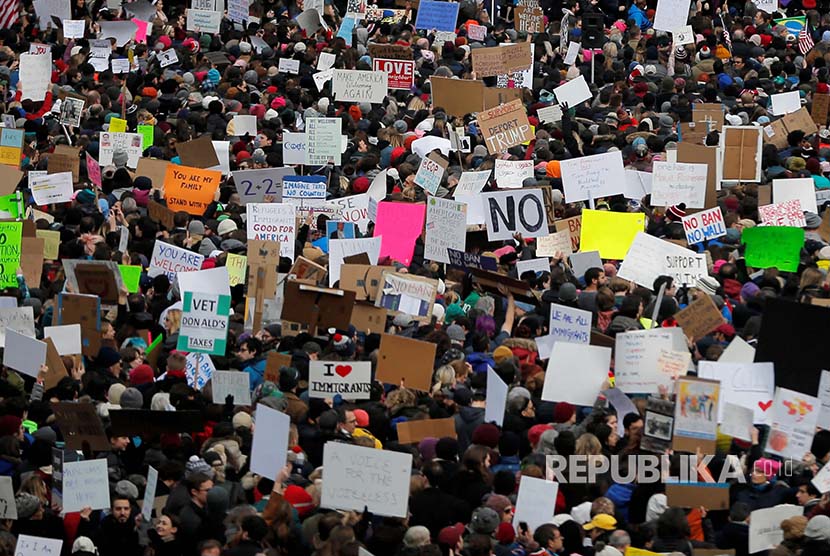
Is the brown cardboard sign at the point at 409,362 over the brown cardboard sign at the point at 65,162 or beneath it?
over

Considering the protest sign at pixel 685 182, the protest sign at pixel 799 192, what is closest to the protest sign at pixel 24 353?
the protest sign at pixel 685 182

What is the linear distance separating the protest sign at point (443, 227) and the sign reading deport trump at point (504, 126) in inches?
124

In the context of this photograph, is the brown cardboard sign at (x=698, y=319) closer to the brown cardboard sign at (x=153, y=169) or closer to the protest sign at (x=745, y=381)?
the protest sign at (x=745, y=381)

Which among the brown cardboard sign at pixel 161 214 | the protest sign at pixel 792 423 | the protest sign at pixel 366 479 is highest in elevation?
the protest sign at pixel 792 423

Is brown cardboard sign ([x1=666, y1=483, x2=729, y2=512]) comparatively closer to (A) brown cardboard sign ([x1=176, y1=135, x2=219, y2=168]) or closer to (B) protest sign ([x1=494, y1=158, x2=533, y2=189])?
(B) protest sign ([x1=494, y1=158, x2=533, y2=189])

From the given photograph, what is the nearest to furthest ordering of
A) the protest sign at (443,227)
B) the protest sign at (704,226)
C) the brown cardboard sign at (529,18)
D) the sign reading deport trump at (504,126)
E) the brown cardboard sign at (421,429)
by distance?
the brown cardboard sign at (421,429) → the protest sign at (443,227) → the protest sign at (704,226) → the sign reading deport trump at (504,126) → the brown cardboard sign at (529,18)

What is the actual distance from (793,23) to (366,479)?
16127 millimetres

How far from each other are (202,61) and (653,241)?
954 centimetres

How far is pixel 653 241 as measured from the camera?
14.0 m

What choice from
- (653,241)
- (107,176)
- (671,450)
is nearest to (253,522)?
(671,450)

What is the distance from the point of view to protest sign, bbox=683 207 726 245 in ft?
49.6

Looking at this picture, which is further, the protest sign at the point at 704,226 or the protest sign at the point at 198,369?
the protest sign at the point at 704,226

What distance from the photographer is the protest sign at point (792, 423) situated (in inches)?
407

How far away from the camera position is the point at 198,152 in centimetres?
1747
